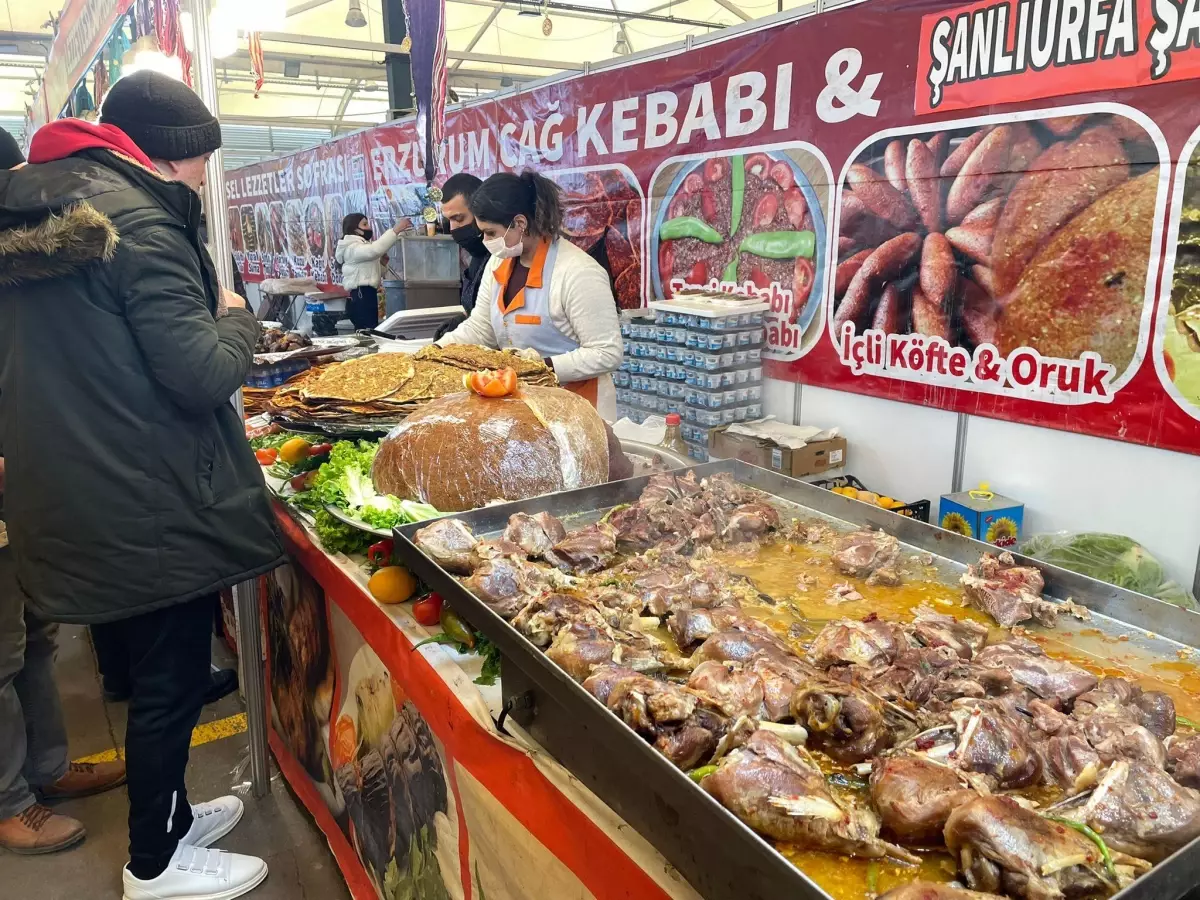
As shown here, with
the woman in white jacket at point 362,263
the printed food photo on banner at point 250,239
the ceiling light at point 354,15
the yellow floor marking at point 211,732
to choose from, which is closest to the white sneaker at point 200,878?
the yellow floor marking at point 211,732

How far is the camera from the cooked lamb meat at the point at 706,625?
1.74 metres

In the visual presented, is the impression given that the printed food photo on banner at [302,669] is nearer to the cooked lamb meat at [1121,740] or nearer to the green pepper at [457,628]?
the green pepper at [457,628]

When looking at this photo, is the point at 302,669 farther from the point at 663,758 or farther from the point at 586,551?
the point at 663,758

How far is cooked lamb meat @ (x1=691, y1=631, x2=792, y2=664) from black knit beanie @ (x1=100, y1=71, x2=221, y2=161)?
2.07 metres

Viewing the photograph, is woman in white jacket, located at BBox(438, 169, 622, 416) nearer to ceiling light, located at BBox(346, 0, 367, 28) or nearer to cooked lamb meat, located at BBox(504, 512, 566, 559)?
cooked lamb meat, located at BBox(504, 512, 566, 559)

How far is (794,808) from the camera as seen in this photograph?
114cm

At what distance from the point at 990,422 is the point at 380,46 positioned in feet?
26.8

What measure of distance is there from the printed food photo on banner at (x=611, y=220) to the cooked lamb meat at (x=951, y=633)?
4.07 meters

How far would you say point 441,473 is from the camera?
8.14ft

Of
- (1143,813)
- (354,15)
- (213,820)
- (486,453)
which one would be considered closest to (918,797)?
(1143,813)

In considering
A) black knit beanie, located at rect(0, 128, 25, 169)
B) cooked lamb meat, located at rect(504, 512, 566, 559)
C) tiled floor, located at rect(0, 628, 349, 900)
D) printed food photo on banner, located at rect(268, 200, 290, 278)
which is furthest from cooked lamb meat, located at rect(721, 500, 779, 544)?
printed food photo on banner, located at rect(268, 200, 290, 278)

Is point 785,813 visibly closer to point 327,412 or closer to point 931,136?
point 327,412

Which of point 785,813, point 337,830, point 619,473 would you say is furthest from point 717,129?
point 785,813

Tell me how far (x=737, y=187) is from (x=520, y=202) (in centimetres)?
137
